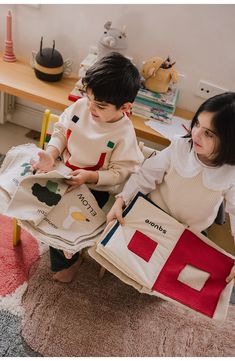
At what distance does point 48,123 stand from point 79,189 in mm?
310

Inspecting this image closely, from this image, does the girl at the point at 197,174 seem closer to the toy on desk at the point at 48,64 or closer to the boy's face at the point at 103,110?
the boy's face at the point at 103,110

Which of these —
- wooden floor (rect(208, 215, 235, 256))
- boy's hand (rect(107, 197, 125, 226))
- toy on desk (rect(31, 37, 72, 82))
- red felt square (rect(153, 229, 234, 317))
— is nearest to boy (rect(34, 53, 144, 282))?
boy's hand (rect(107, 197, 125, 226))

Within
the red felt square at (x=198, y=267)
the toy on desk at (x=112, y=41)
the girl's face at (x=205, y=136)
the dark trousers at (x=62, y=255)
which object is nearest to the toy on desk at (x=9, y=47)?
the toy on desk at (x=112, y=41)

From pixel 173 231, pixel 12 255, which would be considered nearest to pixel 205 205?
pixel 173 231

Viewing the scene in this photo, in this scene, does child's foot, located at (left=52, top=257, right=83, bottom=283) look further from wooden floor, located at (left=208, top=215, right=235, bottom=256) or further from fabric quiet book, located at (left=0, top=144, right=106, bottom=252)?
wooden floor, located at (left=208, top=215, right=235, bottom=256)

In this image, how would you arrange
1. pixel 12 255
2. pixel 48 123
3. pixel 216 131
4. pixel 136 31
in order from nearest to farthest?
1. pixel 216 131
2. pixel 48 123
3. pixel 12 255
4. pixel 136 31

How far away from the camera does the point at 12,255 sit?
1421mm

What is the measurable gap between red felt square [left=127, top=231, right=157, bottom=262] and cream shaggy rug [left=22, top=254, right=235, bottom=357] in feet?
1.35

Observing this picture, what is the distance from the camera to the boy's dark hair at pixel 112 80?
1038mm

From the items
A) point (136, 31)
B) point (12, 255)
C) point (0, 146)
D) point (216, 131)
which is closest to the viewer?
point (216, 131)

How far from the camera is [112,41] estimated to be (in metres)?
1.42

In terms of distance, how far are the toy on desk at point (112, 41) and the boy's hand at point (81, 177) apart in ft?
1.99

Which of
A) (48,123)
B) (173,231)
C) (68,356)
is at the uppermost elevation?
(48,123)

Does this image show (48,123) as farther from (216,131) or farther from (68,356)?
(68,356)
